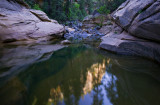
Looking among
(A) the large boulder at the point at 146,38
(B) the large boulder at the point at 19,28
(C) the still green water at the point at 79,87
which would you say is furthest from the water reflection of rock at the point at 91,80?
(B) the large boulder at the point at 19,28

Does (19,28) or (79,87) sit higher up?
(19,28)

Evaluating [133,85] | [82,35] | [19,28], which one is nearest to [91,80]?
[133,85]

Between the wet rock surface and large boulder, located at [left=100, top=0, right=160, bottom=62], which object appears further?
the wet rock surface

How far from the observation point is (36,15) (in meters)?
8.38

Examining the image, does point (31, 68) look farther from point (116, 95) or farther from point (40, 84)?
point (116, 95)

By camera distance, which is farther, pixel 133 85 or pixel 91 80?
pixel 91 80

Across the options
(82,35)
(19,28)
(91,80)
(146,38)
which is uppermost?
(146,38)

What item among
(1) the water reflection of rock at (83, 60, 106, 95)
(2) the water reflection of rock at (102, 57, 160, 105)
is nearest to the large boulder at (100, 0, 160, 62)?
(2) the water reflection of rock at (102, 57, 160, 105)

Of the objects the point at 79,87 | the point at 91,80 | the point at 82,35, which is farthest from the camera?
the point at 82,35

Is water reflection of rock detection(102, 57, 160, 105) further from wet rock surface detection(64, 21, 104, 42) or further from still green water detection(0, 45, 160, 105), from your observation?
wet rock surface detection(64, 21, 104, 42)

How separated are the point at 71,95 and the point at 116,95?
73cm

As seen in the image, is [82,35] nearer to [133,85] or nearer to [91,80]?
[91,80]

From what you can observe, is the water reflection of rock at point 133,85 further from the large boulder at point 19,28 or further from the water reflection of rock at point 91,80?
the large boulder at point 19,28

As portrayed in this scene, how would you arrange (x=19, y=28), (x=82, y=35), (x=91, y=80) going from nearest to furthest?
(x=91, y=80) → (x=19, y=28) → (x=82, y=35)
